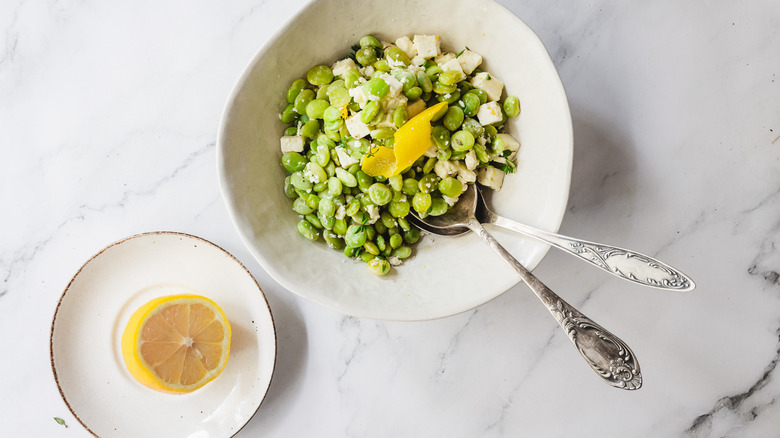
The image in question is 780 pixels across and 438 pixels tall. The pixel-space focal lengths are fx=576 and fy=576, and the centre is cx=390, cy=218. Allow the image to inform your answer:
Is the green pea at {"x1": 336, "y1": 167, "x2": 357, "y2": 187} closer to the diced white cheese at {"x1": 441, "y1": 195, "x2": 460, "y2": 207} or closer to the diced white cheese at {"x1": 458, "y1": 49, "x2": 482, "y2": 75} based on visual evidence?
the diced white cheese at {"x1": 441, "y1": 195, "x2": 460, "y2": 207}

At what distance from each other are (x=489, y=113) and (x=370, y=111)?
34 centimetres

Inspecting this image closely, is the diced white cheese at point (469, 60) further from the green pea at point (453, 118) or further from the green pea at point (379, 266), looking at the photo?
the green pea at point (379, 266)

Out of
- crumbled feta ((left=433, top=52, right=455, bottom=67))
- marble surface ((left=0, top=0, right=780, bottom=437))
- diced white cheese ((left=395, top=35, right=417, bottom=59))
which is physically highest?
crumbled feta ((left=433, top=52, right=455, bottom=67))

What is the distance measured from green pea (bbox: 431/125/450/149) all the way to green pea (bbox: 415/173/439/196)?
3.6 inches

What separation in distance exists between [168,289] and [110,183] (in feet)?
1.34

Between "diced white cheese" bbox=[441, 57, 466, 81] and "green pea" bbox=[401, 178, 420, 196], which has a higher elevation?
"diced white cheese" bbox=[441, 57, 466, 81]

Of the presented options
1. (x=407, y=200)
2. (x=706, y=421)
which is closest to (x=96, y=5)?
(x=407, y=200)

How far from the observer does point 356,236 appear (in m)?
1.64

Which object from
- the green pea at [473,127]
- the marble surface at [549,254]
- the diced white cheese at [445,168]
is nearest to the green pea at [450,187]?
the diced white cheese at [445,168]

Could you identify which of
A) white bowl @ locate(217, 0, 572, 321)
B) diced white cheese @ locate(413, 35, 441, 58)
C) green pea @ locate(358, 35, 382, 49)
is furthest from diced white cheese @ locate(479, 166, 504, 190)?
green pea @ locate(358, 35, 382, 49)

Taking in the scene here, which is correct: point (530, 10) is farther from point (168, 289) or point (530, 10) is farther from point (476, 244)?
point (168, 289)

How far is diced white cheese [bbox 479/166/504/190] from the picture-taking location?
167cm

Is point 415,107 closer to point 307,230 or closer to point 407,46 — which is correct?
point 407,46

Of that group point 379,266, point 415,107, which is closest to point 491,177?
point 415,107
